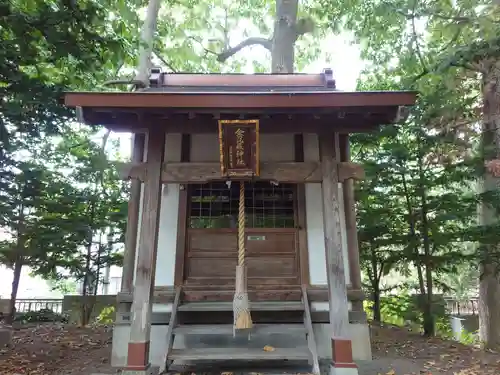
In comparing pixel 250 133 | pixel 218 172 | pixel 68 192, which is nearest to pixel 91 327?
pixel 68 192

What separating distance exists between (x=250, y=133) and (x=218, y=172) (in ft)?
2.22

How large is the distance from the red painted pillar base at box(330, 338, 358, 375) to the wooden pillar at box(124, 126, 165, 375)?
2096 millimetres

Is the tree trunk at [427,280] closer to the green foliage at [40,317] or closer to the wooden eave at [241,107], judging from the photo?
the wooden eave at [241,107]

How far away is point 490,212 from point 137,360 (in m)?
7.07

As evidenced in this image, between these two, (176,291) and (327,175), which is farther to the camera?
(176,291)

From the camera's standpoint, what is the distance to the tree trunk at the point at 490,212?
265 inches

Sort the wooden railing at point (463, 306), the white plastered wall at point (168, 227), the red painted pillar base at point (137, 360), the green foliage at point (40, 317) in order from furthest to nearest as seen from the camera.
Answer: the wooden railing at point (463, 306) < the green foliage at point (40, 317) < the white plastered wall at point (168, 227) < the red painted pillar base at point (137, 360)

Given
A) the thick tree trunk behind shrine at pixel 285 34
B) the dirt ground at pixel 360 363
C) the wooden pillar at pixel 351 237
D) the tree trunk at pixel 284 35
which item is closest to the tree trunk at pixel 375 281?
the dirt ground at pixel 360 363

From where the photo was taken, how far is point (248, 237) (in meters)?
5.75

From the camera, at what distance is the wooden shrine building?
14.0 feet

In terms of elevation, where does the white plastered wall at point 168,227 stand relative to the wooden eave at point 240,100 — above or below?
below

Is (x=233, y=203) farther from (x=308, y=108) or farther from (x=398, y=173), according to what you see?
(x=398, y=173)

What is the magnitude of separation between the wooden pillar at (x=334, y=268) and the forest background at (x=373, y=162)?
276 cm

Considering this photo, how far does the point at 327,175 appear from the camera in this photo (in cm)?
471
